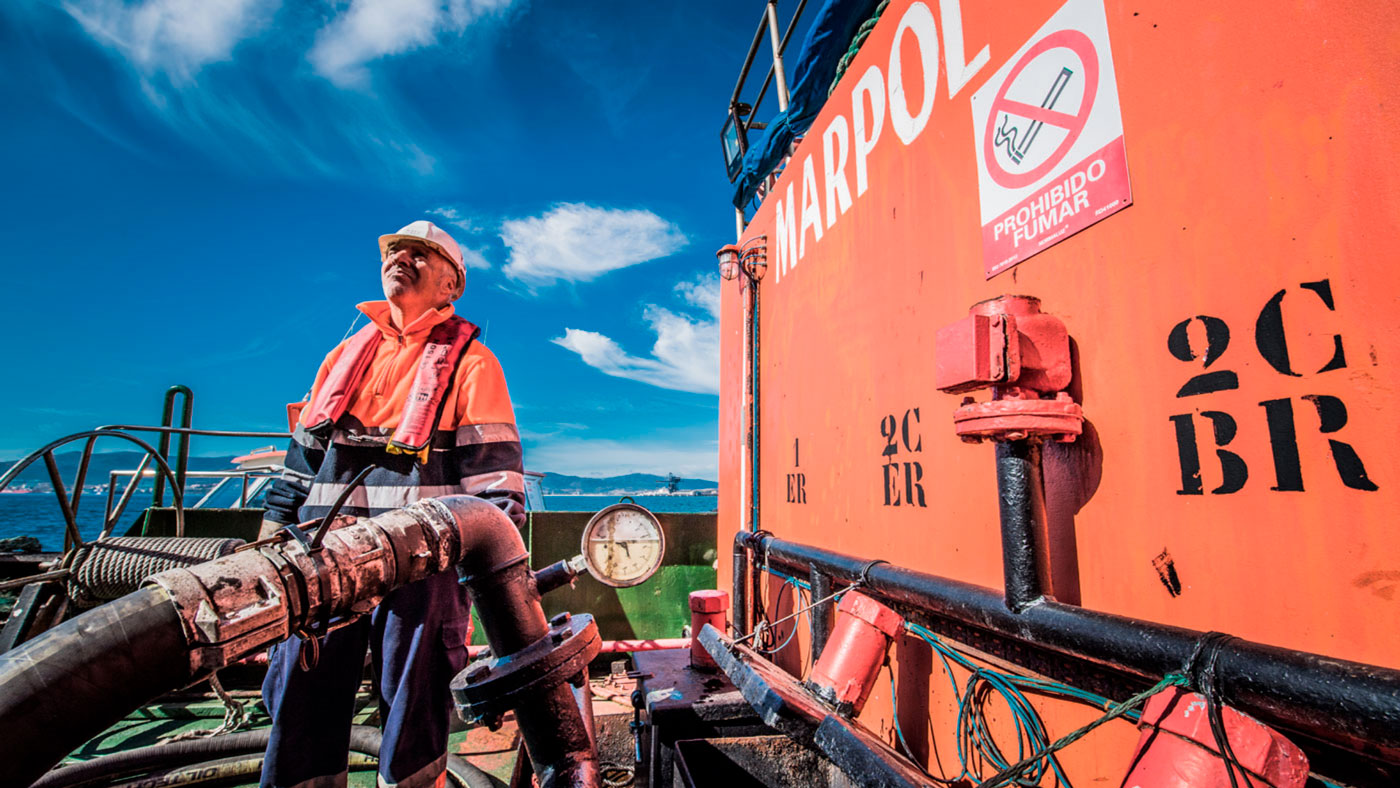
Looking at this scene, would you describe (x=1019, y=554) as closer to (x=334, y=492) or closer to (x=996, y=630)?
(x=996, y=630)

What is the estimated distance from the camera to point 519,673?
1.54 meters

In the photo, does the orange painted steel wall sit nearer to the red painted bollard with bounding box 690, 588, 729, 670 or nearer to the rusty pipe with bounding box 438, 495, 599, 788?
the rusty pipe with bounding box 438, 495, 599, 788

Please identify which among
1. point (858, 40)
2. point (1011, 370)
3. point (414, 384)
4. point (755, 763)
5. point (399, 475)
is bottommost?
point (755, 763)

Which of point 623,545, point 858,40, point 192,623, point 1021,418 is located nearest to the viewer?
point 192,623

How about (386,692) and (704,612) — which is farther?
(704,612)

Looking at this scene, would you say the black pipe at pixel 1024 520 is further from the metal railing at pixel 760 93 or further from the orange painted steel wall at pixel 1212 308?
the metal railing at pixel 760 93

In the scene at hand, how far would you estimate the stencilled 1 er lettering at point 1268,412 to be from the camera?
39.4 inches

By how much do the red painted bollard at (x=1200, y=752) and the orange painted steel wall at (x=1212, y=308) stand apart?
22 centimetres

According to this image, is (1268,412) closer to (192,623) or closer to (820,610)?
(820,610)

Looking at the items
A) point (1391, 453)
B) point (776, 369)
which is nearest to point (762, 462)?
point (776, 369)

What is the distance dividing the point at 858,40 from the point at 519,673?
10.6 ft

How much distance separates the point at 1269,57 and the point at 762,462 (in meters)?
3.20

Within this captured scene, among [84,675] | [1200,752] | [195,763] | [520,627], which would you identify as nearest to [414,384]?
[520,627]

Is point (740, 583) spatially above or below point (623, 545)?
below
